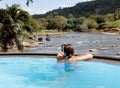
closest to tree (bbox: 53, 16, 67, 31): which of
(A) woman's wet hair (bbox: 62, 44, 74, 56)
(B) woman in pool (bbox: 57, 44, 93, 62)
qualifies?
(B) woman in pool (bbox: 57, 44, 93, 62)

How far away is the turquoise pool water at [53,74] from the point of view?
345 inches

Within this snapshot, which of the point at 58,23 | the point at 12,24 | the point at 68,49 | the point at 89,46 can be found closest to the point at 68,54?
the point at 68,49

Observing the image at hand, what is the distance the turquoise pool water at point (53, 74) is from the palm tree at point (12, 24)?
1914 centimetres

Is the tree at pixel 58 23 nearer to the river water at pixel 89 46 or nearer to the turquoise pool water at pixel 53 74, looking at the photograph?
the river water at pixel 89 46

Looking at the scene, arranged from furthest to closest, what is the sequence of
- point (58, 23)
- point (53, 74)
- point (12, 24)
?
1. point (58, 23)
2. point (12, 24)
3. point (53, 74)

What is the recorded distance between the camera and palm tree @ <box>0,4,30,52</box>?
3148cm

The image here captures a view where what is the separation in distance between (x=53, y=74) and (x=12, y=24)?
2173cm

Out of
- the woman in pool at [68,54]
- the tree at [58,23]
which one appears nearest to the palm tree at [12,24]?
the woman in pool at [68,54]

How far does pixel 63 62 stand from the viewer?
11.0 m

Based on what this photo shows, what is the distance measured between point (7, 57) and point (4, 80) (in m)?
3.08

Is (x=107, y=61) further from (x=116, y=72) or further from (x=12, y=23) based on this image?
(x=12, y=23)

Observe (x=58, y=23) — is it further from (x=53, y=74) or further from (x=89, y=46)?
(x=53, y=74)

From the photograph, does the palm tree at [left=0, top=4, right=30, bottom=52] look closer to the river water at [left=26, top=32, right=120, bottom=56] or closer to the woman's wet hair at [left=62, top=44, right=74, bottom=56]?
the river water at [left=26, top=32, right=120, bottom=56]

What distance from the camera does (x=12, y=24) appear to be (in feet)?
104
